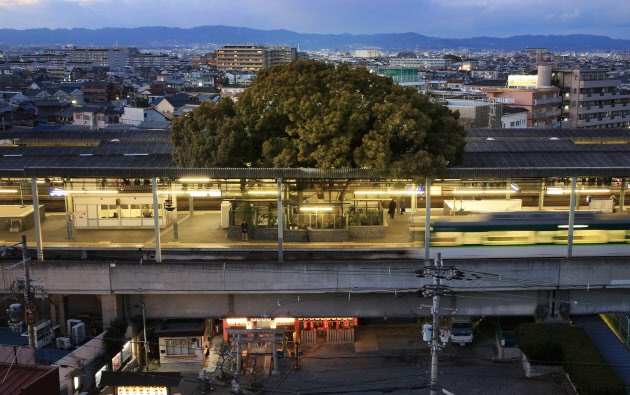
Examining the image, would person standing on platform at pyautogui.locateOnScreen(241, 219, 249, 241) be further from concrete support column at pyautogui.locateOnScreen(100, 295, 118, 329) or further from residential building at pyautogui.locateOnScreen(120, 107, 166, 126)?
residential building at pyautogui.locateOnScreen(120, 107, 166, 126)

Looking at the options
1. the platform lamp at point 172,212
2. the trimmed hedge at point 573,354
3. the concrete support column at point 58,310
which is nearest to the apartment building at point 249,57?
the platform lamp at point 172,212

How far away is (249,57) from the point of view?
409ft

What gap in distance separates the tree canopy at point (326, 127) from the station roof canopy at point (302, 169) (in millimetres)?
539

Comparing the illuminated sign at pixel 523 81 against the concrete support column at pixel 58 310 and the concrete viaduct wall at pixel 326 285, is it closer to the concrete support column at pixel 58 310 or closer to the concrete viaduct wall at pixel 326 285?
the concrete viaduct wall at pixel 326 285

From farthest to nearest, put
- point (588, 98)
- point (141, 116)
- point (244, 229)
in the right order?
point (588, 98), point (141, 116), point (244, 229)

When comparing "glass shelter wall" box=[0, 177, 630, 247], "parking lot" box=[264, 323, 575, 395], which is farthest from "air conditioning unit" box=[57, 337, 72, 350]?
"parking lot" box=[264, 323, 575, 395]

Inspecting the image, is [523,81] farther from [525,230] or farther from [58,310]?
[58,310]

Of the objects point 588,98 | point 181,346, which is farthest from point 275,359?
point 588,98

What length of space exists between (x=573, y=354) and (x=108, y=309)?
10388 mm

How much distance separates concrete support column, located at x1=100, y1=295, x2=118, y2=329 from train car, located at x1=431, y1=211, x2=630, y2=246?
25.3ft

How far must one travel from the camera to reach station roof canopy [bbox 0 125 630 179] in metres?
14.8

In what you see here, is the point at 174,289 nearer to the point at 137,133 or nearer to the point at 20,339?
the point at 20,339

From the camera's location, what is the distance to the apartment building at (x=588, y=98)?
4891 centimetres

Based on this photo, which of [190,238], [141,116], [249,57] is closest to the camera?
[190,238]
